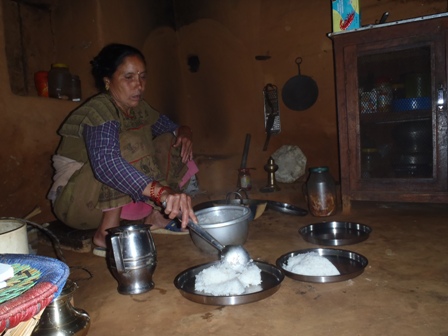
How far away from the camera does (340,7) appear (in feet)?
7.63

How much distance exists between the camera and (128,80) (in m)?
1.95

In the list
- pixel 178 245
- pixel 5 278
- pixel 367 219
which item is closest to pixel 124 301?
pixel 178 245

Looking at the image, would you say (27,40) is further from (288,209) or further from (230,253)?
(230,253)

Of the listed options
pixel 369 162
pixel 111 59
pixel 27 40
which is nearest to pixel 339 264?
pixel 369 162

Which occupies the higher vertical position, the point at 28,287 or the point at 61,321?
the point at 28,287

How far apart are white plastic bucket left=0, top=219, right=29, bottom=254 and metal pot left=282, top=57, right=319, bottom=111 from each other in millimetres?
2653

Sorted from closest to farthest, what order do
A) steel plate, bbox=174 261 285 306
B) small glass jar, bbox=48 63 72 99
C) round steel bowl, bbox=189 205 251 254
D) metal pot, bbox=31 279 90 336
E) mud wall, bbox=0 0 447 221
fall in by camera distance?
metal pot, bbox=31 279 90 336, steel plate, bbox=174 261 285 306, round steel bowl, bbox=189 205 251 254, mud wall, bbox=0 0 447 221, small glass jar, bbox=48 63 72 99

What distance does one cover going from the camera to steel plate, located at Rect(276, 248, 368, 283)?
4.41ft

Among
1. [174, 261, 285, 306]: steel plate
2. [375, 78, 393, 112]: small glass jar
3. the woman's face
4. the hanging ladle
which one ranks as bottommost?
[174, 261, 285, 306]: steel plate

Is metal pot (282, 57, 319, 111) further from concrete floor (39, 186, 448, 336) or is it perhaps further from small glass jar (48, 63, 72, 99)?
small glass jar (48, 63, 72, 99)

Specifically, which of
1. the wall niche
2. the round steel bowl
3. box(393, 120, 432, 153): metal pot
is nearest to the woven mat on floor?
the round steel bowl

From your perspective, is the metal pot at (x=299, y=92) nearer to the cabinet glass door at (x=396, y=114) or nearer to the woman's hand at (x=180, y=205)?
the cabinet glass door at (x=396, y=114)

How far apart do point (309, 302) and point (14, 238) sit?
1074 millimetres

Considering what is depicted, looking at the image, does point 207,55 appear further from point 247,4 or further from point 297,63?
point 297,63
